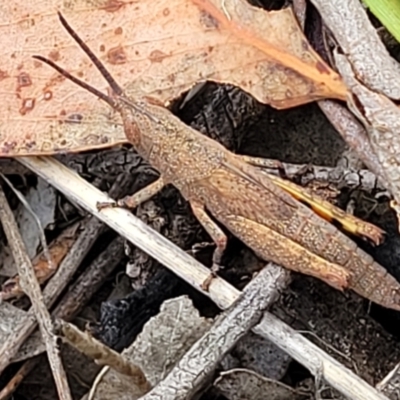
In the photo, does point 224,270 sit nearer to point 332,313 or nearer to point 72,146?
point 332,313

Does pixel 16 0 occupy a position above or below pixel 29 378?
above

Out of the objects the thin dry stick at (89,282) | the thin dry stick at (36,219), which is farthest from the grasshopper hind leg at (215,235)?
the thin dry stick at (36,219)

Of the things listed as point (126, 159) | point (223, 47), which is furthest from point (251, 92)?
point (126, 159)

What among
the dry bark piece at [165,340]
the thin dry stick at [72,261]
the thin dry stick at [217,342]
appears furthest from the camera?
the thin dry stick at [72,261]

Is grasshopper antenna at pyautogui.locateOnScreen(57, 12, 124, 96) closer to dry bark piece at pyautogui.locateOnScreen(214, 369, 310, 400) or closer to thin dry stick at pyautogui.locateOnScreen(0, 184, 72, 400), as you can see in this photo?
thin dry stick at pyautogui.locateOnScreen(0, 184, 72, 400)

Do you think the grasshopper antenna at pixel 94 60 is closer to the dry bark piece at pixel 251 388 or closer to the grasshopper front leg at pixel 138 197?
the grasshopper front leg at pixel 138 197

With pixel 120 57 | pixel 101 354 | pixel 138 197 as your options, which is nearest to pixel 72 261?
pixel 138 197

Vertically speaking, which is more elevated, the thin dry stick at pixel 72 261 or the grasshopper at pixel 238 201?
the grasshopper at pixel 238 201
